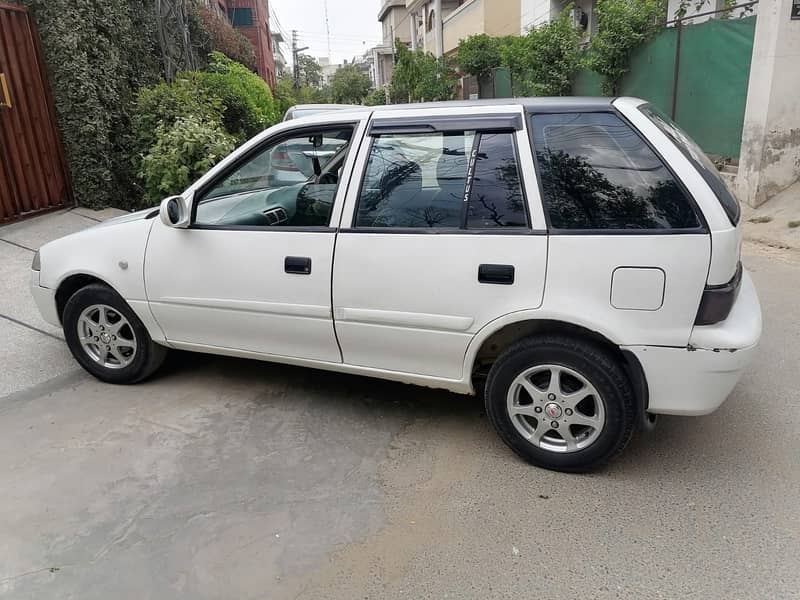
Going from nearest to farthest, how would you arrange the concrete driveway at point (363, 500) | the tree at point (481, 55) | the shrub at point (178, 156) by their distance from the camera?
the concrete driveway at point (363, 500) < the shrub at point (178, 156) < the tree at point (481, 55)

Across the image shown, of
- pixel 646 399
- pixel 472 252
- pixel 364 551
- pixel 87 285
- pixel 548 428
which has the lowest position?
pixel 364 551

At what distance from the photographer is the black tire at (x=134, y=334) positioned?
411 cm

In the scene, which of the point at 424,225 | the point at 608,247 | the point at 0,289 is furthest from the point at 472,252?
the point at 0,289

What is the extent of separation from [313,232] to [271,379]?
1.38 metres

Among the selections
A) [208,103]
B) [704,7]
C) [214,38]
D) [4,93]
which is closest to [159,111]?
[208,103]

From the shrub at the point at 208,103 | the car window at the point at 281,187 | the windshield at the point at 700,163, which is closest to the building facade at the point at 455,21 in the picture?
the shrub at the point at 208,103

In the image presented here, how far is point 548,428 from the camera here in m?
3.12

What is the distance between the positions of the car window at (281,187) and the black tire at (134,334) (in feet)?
2.89

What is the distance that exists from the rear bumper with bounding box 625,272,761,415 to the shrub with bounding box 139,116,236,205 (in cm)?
690

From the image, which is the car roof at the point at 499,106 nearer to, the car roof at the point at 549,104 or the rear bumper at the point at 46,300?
the car roof at the point at 549,104

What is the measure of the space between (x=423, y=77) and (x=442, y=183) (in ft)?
79.7

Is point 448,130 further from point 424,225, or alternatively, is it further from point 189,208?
point 189,208

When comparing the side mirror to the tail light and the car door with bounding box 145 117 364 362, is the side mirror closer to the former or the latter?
the car door with bounding box 145 117 364 362

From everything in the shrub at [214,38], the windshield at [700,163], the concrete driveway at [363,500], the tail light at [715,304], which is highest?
the shrub at [214,38]
